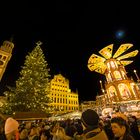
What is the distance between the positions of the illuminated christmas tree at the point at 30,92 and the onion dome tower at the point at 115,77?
25.3m

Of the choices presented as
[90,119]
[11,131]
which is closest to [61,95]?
[11,131]

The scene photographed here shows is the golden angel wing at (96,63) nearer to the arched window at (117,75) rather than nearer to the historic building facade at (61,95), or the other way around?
the arched window at (117,75)

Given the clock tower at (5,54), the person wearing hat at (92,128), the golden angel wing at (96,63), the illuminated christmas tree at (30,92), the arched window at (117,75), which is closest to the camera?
the person wearing hat at (92,128)

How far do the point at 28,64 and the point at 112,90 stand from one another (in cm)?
2902

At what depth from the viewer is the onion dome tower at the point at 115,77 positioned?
37.6 m

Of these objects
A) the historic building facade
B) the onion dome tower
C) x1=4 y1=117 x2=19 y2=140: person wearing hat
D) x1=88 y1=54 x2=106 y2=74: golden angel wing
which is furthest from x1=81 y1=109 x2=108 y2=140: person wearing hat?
the historic building facade

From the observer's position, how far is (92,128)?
2.31m

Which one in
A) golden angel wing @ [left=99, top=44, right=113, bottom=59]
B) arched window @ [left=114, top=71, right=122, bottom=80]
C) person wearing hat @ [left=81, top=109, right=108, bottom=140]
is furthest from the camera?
golden angel wing @ [left=99, top=44, right=113, bottom=59]

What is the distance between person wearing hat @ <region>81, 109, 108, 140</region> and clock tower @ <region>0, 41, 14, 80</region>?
124 ft

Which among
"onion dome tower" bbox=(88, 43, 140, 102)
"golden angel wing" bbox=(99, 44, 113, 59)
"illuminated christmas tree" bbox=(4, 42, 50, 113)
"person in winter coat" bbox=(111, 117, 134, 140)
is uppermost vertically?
"golden angel wing" bbox=(99, 44, 113, 59)

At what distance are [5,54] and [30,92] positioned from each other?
2894cm

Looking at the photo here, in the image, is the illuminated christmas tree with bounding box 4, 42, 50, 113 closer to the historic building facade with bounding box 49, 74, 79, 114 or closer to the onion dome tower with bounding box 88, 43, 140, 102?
the onion dome tower with bounding box 88, 43, 140, 102

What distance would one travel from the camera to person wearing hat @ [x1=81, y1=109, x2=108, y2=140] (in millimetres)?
2179

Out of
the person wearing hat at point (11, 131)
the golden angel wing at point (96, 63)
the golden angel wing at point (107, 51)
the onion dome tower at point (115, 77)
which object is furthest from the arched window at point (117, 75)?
the person wearing hat at point (11, 131)
